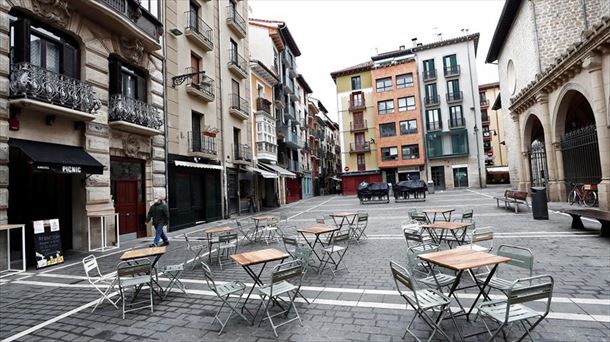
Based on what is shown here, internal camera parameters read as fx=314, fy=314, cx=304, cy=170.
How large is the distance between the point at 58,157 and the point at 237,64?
13906 millimetres

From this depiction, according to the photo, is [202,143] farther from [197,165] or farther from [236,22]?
[236,22]

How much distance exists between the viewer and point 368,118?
4284cm

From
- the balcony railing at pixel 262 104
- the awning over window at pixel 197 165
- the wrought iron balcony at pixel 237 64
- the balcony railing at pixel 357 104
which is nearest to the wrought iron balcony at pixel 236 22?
the wrought iron balcony at pixel 237 64

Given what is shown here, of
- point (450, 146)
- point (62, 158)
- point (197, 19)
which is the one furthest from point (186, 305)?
point (450, 146)

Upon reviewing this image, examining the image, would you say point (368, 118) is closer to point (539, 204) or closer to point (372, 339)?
point (539, 204)

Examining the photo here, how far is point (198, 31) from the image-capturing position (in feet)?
54.7

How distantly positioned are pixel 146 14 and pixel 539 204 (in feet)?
53.5

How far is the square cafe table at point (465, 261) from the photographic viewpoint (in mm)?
3486

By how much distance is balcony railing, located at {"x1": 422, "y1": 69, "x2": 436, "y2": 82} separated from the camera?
131 feet

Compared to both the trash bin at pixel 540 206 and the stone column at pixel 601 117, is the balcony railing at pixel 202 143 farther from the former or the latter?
the stone column at pixel 601 117

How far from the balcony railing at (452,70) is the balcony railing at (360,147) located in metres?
13.0

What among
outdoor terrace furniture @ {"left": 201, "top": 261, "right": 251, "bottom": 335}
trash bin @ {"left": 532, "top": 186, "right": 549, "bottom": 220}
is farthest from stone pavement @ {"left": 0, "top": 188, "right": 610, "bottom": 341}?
trash bin @ {"left": 532, "top": 186, "right": 549, "bottom": 220}

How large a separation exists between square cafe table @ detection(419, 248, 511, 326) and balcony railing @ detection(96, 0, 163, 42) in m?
11.8

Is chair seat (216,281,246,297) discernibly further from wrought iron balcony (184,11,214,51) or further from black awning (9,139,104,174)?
wrought iron balcony (184,11,214,51)
